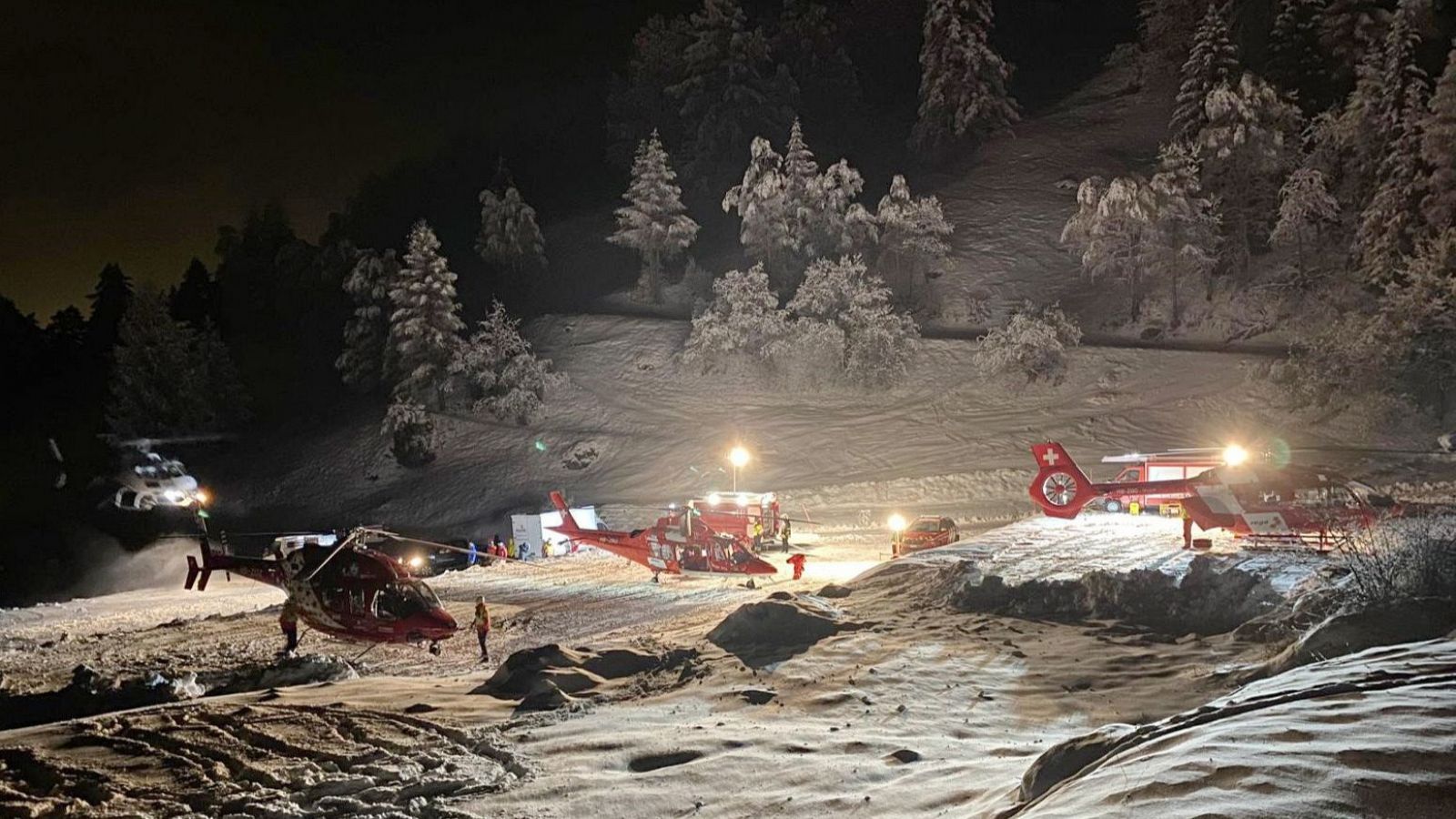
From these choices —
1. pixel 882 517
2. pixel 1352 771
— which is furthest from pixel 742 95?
pixel 1352 771

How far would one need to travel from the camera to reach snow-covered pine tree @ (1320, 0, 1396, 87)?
5091 cm

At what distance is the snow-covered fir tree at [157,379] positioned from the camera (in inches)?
2141

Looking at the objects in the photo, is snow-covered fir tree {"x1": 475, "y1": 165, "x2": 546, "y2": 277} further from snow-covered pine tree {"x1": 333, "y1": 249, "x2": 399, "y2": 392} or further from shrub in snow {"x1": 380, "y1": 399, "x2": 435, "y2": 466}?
shrub in snow {"x1": 380, "y1": 399, "x2": 435, "y2": 466}

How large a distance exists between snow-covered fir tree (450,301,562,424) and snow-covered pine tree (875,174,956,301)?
2059 centimetres

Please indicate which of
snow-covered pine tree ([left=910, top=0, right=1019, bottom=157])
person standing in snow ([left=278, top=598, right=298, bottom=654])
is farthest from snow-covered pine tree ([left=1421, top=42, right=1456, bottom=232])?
person standing in snow ([left=278, top=598, right=298, bottom=654])

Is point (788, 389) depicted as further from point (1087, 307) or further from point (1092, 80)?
point (1092, 80)

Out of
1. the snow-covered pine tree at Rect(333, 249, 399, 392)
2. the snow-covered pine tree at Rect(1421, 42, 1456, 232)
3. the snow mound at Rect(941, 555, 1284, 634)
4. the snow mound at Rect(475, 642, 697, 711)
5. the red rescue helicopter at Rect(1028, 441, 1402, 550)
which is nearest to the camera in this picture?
the snow mound at Rect(475, 642, 697, 711)

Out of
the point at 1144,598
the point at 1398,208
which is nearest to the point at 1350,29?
the point at 1398,208

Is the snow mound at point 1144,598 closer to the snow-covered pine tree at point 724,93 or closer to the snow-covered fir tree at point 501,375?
the snow-covered fir tree at point 501,375

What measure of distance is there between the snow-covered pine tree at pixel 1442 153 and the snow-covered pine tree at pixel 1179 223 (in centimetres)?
896

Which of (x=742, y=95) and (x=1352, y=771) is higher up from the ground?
(x=742, y=95)

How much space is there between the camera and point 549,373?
52500 millimetres

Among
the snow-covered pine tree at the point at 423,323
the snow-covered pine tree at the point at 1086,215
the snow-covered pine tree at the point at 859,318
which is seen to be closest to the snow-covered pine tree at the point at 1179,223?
the snow-covered pine tree at the point at 1086,215

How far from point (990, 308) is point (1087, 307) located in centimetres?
512
